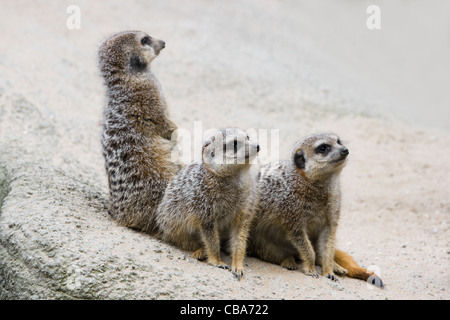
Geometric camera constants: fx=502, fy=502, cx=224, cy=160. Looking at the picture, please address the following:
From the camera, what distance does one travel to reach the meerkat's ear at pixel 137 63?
354 centimetres

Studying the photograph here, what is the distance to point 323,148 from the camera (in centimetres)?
318

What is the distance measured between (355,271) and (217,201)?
3.52 feet

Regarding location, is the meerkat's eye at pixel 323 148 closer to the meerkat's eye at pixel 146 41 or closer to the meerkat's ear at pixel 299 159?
the meerkat's ear at pixel 299 159

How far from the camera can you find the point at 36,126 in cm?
488

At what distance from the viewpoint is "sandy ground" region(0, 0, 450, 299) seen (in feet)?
10.7

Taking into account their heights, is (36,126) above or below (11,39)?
below

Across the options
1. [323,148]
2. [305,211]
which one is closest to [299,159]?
[323,148]

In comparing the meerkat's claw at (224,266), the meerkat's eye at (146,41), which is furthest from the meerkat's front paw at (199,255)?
the meerkat's eye at (146,41)

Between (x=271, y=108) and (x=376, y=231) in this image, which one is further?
(x=271, y=108)

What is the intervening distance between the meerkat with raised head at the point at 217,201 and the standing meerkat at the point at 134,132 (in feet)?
1.03

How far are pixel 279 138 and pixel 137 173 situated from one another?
3.06 meters

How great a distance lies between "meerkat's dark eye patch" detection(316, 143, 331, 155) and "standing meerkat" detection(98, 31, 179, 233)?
38.8 inches
